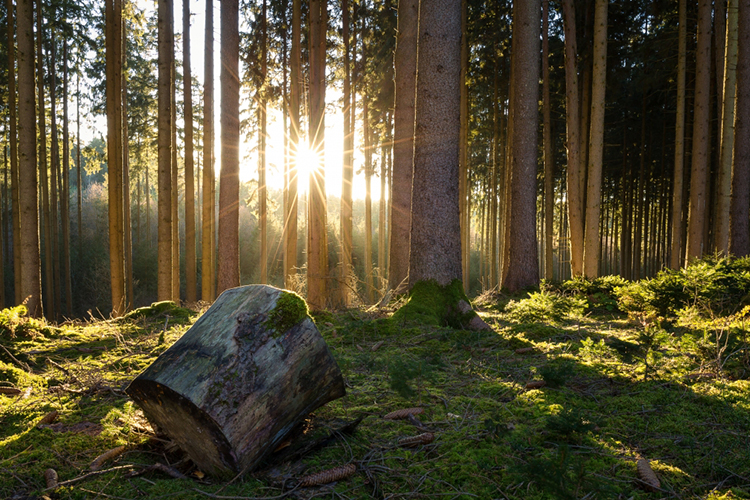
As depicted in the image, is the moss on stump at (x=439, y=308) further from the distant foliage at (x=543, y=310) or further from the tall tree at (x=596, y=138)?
the tall tree at (x=596, y=138)

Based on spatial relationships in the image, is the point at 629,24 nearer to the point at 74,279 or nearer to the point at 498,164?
the point at 498,164

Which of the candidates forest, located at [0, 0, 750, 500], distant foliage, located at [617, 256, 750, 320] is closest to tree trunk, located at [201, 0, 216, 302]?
forest, located at [0, 0, 750, 500]

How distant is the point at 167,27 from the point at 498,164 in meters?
13.2

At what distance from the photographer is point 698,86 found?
10445mm

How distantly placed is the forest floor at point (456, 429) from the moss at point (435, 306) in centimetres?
97

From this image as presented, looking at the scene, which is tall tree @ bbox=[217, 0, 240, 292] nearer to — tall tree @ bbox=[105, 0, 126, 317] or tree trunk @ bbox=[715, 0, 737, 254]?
tall tree @ bbox=[105, 0, 126, 317]

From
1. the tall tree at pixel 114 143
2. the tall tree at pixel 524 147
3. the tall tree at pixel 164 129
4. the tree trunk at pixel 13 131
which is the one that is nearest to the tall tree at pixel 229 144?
the tall tree at pixel 164 129

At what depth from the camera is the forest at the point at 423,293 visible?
7.21 feet

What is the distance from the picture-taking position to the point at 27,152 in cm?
816

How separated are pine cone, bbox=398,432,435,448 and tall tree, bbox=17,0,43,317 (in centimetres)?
900

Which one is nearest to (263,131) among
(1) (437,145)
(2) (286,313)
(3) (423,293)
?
(1) (437,145)

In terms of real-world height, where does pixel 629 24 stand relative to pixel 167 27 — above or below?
above

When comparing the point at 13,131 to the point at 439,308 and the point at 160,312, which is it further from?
the point at 439,308

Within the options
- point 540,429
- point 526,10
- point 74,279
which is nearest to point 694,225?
point 526,10
